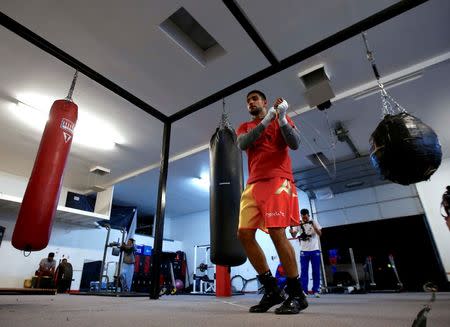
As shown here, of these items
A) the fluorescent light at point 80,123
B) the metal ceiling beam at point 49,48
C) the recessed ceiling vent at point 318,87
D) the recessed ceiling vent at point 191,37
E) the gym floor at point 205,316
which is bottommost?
the gym floor at point 205,316

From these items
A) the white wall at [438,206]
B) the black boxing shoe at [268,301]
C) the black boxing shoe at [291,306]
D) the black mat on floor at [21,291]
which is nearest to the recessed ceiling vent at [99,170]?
the black mat on floor at [21,291]

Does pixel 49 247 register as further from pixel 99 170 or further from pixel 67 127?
pixel 67 127

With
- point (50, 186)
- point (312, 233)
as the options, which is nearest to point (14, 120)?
point (50, 186)

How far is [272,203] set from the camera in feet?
5.66

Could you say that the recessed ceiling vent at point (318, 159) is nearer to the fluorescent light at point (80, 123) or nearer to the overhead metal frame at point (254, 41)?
the overhead metal frame at point (254, 41)

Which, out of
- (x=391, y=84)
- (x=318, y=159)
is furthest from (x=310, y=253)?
(x=391, y=84)

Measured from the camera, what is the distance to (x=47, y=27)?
3.38m

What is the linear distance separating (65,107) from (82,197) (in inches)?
240

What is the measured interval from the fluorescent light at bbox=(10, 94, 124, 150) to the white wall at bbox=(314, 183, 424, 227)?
20.8 feet

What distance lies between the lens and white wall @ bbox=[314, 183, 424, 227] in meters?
7.55

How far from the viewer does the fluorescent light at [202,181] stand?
306 inches

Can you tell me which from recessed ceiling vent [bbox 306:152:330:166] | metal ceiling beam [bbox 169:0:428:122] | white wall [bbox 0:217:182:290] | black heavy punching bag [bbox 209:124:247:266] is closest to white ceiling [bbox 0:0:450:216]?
recessed ceiling vent [bbox 306:152:330:166]

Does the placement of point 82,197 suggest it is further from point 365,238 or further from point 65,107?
point 365,238

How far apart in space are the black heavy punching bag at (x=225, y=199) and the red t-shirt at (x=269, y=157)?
48cm
